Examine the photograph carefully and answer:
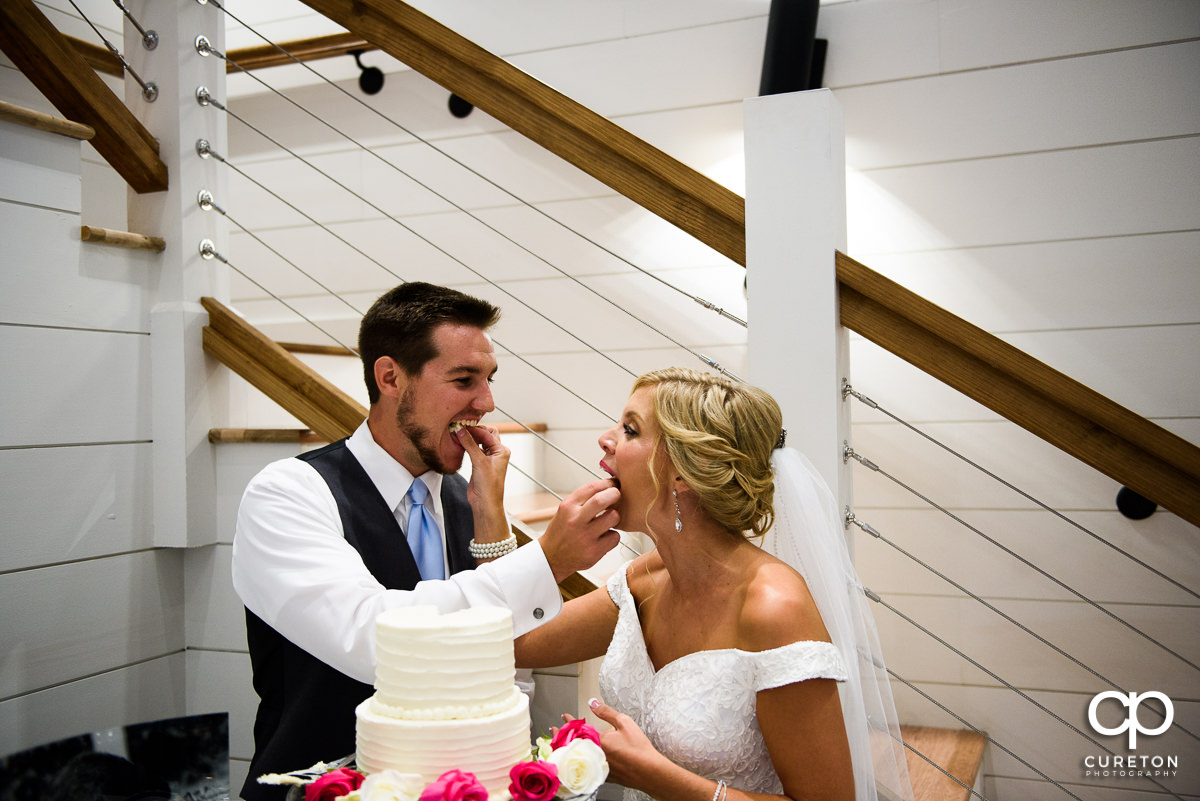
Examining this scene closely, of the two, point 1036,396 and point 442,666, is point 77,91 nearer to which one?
point 442,666

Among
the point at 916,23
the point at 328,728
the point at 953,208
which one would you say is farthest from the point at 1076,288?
the point at 328,728

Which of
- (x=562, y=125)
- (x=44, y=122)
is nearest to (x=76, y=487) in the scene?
(x=44, y=122)

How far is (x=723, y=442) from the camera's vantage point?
150 cm

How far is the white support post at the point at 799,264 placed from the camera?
1.66 metres

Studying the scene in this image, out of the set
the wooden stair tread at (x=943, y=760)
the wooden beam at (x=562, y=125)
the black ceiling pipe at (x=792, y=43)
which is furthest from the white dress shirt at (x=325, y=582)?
the black ceiling pipe at (x=792, y=43)

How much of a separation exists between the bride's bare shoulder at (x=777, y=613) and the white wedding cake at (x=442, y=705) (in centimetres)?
56

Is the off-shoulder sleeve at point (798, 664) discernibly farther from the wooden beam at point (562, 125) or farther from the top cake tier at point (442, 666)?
the wooden beam at point (562, 125)

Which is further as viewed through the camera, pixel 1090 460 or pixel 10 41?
pixel 10 41

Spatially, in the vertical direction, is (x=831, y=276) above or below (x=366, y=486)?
above

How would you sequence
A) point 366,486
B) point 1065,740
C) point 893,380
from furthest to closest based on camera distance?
point 893,380, point 1065,740, point 366,486

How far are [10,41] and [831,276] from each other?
179cm

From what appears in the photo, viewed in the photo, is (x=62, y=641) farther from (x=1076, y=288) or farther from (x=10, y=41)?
(x=1076, y=288)

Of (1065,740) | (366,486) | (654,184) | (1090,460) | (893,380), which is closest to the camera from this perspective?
(1090,460)

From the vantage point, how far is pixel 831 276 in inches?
65.1
